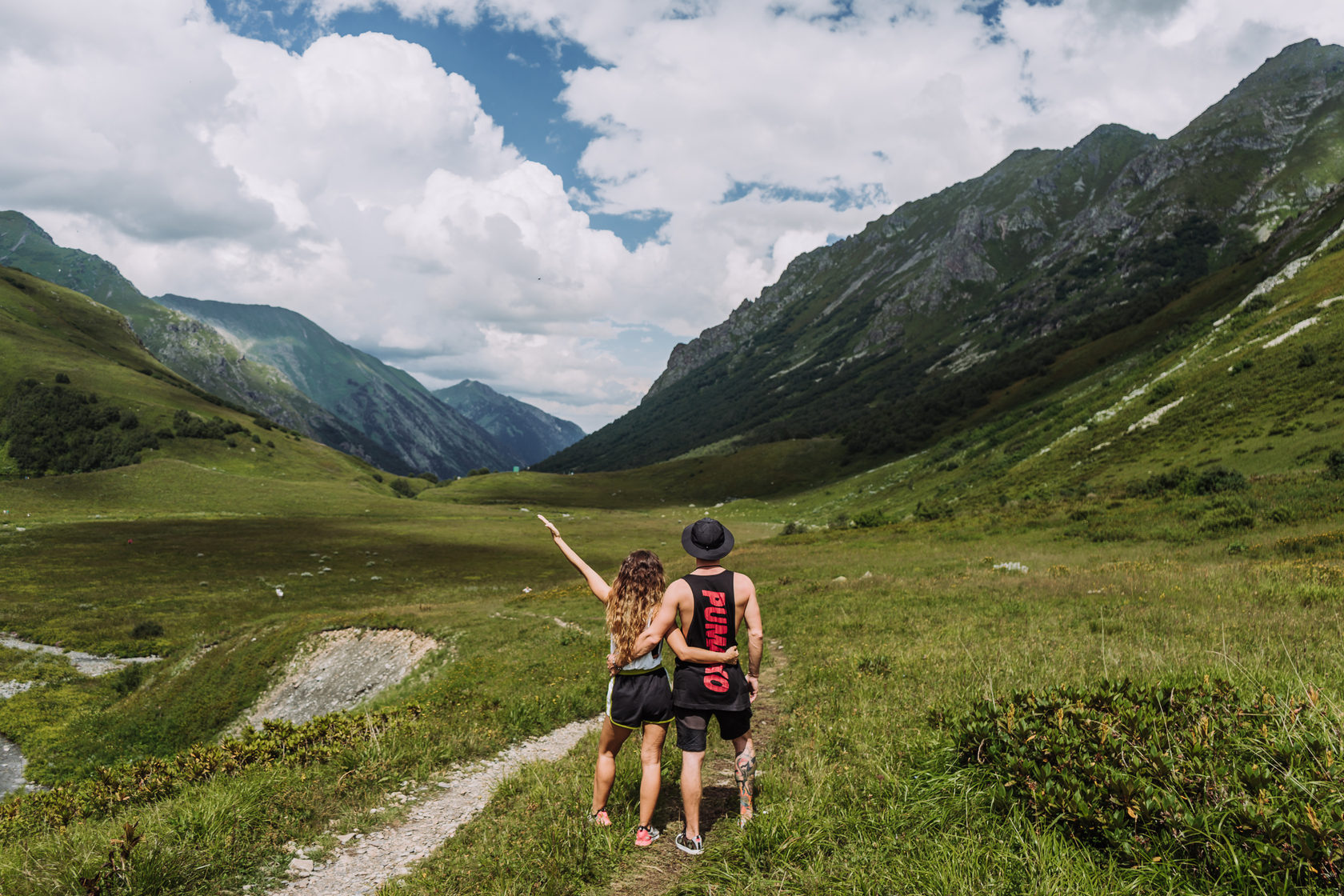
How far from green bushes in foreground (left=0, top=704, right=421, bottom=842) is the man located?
6.82 m

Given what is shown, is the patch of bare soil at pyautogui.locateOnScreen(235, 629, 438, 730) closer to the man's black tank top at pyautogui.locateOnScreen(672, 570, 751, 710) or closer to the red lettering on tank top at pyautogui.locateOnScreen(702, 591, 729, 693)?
the man's black tank top at pyautogui.locateOnScreen(672, 570, 751, 710)

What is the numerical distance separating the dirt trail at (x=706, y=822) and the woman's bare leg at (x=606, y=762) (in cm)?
78

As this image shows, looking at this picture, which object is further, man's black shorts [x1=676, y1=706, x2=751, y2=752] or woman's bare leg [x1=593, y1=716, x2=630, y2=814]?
woman's bare leg [x1=593, y1=716, x2=630, y2=814]

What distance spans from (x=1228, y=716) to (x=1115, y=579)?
16.3m

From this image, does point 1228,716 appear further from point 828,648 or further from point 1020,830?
point 828,648

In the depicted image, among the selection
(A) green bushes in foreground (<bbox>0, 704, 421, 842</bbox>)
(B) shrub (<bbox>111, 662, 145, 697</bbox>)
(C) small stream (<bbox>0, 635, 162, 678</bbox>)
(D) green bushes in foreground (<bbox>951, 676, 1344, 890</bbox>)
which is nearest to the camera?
(D) green bushes in foreground (<bbox>951, 676, 1344, 890</bbox>)

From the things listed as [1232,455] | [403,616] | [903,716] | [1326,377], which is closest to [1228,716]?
[903,716]

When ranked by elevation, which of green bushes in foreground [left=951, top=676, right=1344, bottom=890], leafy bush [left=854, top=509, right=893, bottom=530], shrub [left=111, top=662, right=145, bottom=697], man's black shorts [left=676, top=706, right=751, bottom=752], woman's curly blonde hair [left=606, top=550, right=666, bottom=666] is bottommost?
shrub [left=111, top=662, right=145, bottom=697]

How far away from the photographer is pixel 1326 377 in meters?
33.8

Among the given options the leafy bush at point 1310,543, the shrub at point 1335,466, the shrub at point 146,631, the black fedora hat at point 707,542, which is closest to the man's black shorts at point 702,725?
the black fedora hat at point 707,542

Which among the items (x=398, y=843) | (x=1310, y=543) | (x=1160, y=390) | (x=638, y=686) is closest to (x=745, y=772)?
(x=638, y=686)

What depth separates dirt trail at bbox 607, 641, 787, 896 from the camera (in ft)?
19.6

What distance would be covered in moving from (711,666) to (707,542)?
1.47 m

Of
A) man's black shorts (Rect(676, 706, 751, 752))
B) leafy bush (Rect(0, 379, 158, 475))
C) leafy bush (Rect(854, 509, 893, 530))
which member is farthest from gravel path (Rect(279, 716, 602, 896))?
leafy bush (Rect(0, 379, 158, 475))
